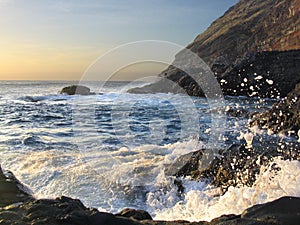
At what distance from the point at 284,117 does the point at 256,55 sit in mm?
32339

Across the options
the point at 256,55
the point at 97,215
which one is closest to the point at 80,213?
the point at 97,215

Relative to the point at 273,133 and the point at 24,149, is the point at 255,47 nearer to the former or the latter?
the point at 273,133

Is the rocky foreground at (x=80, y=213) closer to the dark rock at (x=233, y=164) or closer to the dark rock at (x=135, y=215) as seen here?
the dark rock at (x=135, y=215)

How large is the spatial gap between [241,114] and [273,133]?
824 cm

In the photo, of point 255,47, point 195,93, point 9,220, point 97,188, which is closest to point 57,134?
point 97,188

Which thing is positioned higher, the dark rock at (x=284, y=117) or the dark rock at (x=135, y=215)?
the dark rock at (x=284, y=117)

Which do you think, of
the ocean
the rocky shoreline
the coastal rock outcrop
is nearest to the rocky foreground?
the rocky shoreline

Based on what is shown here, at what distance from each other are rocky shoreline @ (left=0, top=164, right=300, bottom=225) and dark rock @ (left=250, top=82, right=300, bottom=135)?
10.3 meters

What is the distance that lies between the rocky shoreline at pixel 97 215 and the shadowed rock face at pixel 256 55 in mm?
36901

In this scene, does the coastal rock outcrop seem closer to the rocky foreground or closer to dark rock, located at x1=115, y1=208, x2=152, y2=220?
dark rock, located at x1=115, y1=208, x2=152, y2=220

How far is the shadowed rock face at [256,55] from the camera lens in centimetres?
4228

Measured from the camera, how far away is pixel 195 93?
46.8 meters

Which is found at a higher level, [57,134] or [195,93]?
[195,93]

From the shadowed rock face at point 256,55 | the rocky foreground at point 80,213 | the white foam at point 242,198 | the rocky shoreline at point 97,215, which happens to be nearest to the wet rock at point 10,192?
the rocky foreground at point 80,213
